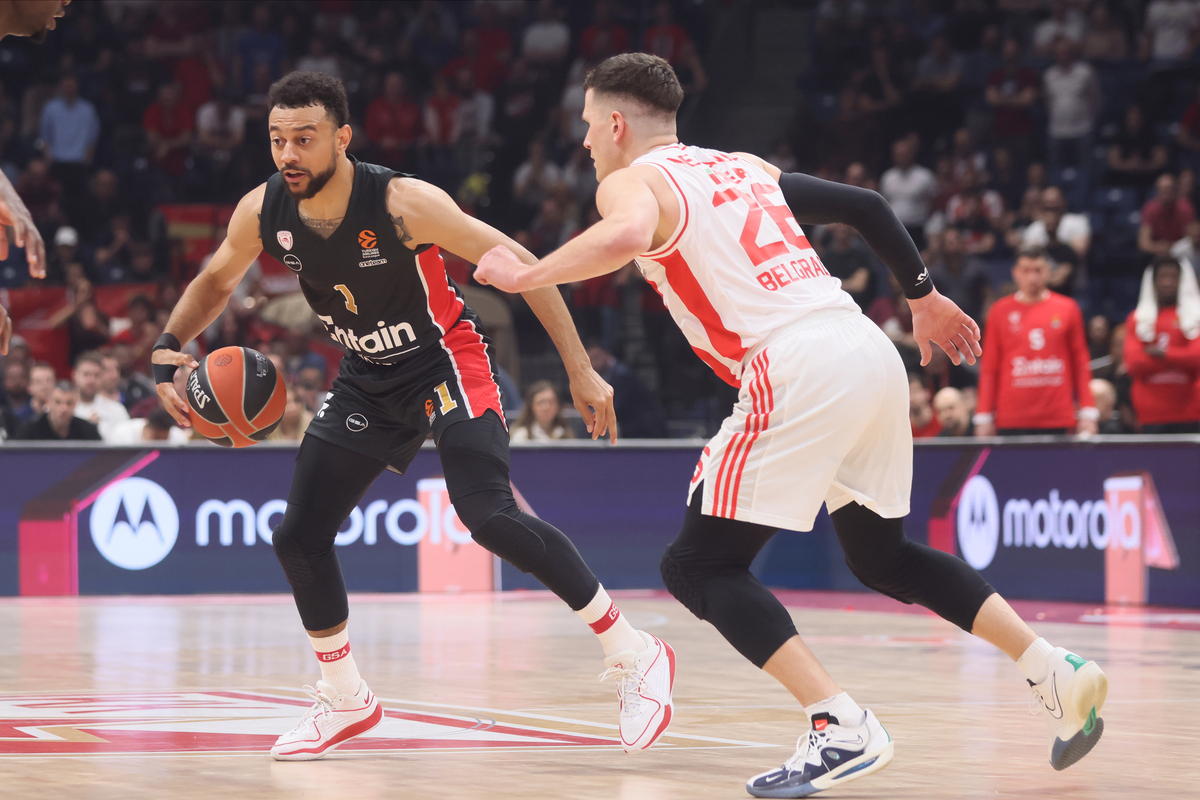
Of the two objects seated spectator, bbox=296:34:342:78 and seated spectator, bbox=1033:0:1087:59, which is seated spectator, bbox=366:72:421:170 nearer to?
seated spectator, bbox=296:34:342:78

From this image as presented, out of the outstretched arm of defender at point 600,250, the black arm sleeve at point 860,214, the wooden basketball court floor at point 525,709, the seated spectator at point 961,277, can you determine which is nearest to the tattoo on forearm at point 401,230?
the outstretched arm of defender at point 600,250

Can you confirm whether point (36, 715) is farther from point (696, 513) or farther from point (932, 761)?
point (932, 761)

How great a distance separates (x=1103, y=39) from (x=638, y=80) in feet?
53.5

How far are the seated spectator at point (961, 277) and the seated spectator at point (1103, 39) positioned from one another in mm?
4765

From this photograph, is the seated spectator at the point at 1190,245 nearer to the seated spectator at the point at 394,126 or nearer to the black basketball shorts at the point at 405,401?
the seated spectator at the point at 394,126

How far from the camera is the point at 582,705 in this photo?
6.29m

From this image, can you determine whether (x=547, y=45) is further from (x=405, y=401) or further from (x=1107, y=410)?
(x=405, y=401)

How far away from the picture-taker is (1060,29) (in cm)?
1938

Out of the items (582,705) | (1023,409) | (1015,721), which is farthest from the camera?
(1023,409)

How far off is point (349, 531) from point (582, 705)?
6.23 metres

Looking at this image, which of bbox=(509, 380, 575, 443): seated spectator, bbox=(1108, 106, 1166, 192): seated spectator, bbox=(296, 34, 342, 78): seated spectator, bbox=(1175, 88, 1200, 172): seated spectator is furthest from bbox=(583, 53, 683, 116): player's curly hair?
bbox=(296, 34, 342, 78): seated spectator

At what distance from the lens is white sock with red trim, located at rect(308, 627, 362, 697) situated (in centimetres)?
527

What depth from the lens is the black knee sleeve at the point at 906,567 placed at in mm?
4586

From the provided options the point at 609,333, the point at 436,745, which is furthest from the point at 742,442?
the point at 609,333
